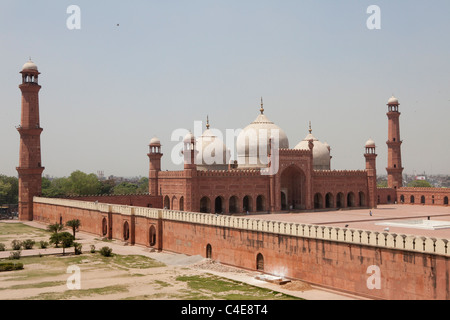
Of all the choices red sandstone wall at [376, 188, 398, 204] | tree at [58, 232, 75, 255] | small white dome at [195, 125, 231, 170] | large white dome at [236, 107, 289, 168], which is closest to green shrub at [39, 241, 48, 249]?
tree at [58, 232, 75, 255]

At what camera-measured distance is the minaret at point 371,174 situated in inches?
1619

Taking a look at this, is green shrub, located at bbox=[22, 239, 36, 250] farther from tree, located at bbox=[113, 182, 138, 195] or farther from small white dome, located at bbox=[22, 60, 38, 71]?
tree, located at bbox=[113, 182, 138, 195]

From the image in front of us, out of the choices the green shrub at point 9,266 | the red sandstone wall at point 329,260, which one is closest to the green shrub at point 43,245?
the green shrub at point 9,266

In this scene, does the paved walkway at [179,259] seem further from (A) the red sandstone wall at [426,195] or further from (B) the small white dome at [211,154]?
(A) the red sandstone wall at [426,195]

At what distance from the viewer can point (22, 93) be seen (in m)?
37.2

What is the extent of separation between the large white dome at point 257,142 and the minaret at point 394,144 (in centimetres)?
1374

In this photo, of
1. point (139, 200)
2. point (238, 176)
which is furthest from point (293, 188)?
point (139, 200)

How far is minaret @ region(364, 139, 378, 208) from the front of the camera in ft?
135

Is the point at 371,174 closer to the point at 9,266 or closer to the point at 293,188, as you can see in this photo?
the point at 293,188

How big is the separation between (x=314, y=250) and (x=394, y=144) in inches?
1358

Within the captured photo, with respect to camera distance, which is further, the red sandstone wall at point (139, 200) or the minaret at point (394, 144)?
the minaret at point (394, 144)

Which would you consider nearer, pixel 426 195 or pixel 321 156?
pixel 321 156

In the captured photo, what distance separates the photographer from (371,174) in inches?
1625
